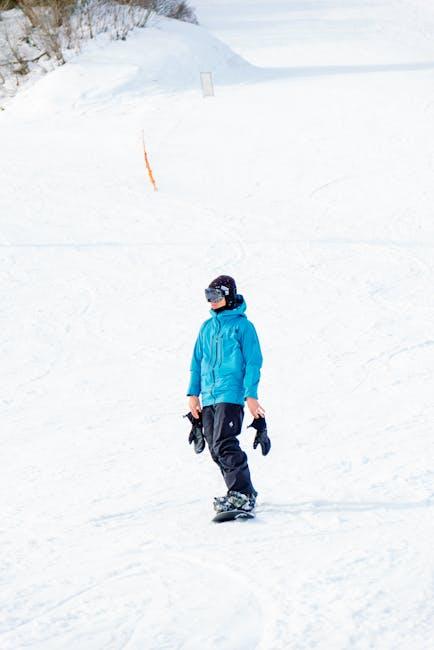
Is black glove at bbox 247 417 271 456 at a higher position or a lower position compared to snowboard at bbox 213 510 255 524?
higher

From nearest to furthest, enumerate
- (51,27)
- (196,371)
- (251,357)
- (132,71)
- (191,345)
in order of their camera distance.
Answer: (251,357), (196,371), (191,345), (132,71), (51,27)

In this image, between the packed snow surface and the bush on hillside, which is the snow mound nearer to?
the packed snow surface

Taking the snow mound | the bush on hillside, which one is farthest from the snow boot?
the bush on hillside

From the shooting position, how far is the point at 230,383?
568 centimetres

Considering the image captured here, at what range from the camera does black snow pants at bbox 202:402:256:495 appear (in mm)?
5633

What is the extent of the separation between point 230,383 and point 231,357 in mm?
148

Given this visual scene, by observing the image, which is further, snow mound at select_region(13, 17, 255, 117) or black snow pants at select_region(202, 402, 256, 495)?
snow mound at select_region(13, 17, 255, 117)

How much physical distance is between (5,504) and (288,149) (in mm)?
13716

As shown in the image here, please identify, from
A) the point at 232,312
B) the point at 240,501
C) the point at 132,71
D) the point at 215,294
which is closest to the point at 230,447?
the point at 240,501

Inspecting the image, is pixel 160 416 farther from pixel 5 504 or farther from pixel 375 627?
pixel 375 627

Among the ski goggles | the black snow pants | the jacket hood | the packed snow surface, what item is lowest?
the packed snow surface

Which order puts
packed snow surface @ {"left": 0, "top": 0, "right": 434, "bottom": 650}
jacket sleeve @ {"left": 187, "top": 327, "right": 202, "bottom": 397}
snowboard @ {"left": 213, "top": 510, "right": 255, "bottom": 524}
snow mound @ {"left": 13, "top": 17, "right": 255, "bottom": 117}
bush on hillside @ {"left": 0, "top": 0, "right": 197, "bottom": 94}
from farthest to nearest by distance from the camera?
bush on hillside @ {"left": 0, "top": 0, "right": 197, "bottom": 94} < snow mound @ {"left": 13, "top": 17, "right": 255, "bottom": 117} < jacket sleeve @ {"left": 187, "top": 327, "right": 202, "bottom": 397} < snowboard @ {"left": 213, "top": 510, "right": 255, "bottom": 524} < packed snow surface @ {"left": 0, "top": 0, "right": 434, "bottom": 650}

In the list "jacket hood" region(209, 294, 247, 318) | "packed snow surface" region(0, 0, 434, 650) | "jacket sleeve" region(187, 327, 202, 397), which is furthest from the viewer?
"jacket sleeve" region(187, 327, 202, 397)

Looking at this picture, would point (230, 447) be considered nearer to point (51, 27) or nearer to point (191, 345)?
point (191, 345)
